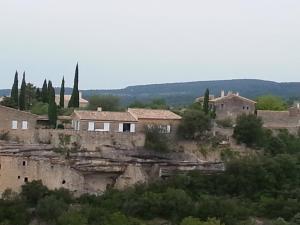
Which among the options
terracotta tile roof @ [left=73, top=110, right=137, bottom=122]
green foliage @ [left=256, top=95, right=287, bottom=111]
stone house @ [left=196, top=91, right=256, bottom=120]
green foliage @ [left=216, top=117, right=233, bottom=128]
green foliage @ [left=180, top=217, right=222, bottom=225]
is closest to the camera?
green foliage @ [left=180, top=217, right=222, bottom=225]

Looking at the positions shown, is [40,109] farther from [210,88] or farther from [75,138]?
[210,88]

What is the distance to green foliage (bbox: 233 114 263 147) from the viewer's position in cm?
4169

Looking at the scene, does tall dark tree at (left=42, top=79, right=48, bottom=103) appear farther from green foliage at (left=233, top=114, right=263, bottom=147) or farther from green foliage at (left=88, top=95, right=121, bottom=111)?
green foliage at (left=233, top=114, right=263, bottom=147)

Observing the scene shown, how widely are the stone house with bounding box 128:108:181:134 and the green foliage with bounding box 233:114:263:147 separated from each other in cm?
375

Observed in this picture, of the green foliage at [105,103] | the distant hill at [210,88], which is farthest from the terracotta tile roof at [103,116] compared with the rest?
the distant hill at [210,88]

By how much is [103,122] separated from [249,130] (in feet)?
29.4

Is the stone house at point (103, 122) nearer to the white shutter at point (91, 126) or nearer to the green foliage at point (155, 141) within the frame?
the white shutter at point (91, 126)

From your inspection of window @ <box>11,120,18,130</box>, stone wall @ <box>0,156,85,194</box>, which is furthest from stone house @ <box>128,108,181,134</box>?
window @ <box>11,120,18,130</box>

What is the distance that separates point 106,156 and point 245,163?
7785 mm

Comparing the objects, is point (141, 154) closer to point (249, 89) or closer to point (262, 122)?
point (262, 122)

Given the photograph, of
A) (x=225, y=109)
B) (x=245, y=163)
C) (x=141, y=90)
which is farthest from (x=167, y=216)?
(x=141, y=90)

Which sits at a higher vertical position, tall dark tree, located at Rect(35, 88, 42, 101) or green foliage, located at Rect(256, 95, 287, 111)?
tall dark tree, located at Rect(35, 88, 42, 101)

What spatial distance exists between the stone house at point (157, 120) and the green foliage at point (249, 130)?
12.3 ft

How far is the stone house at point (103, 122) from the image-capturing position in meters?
39.4
